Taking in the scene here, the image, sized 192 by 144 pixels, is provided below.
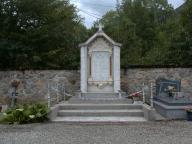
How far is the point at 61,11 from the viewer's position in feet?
84.5

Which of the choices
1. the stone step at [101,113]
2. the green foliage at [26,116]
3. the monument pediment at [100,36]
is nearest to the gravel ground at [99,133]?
the green foliage at [26,116]

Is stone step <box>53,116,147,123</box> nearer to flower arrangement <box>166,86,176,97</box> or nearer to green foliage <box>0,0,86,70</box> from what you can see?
flower arrangement <box>166,86,176,97</box>

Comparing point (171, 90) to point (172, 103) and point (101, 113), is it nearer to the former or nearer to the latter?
point (172, 103)

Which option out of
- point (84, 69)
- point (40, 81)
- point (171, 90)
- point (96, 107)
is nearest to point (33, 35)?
point (40, 81)

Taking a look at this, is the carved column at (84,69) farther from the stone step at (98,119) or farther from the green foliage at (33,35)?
the stone step at (98,119)

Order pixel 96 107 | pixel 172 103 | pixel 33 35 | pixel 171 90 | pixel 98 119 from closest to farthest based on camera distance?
pixel 98 119 < pixel 172 103 < pixel 96 107 < pixel 171 90 < pixel 33 35

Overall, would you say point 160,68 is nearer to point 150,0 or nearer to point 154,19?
point 154,19

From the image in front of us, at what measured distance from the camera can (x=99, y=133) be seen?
11219mm

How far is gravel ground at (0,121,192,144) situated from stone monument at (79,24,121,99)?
6023mm

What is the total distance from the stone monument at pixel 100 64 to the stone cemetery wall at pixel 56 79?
170cm

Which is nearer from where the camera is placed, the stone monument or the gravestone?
the gravestone

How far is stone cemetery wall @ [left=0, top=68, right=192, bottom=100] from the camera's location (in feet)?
67.9

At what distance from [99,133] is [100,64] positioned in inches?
328

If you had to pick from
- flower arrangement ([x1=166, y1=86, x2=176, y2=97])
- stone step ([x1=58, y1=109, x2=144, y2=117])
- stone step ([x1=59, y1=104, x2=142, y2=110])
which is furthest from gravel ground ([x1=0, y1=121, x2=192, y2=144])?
flower arrangement ([x1=166, y1=86, x2=176, y2=97])
